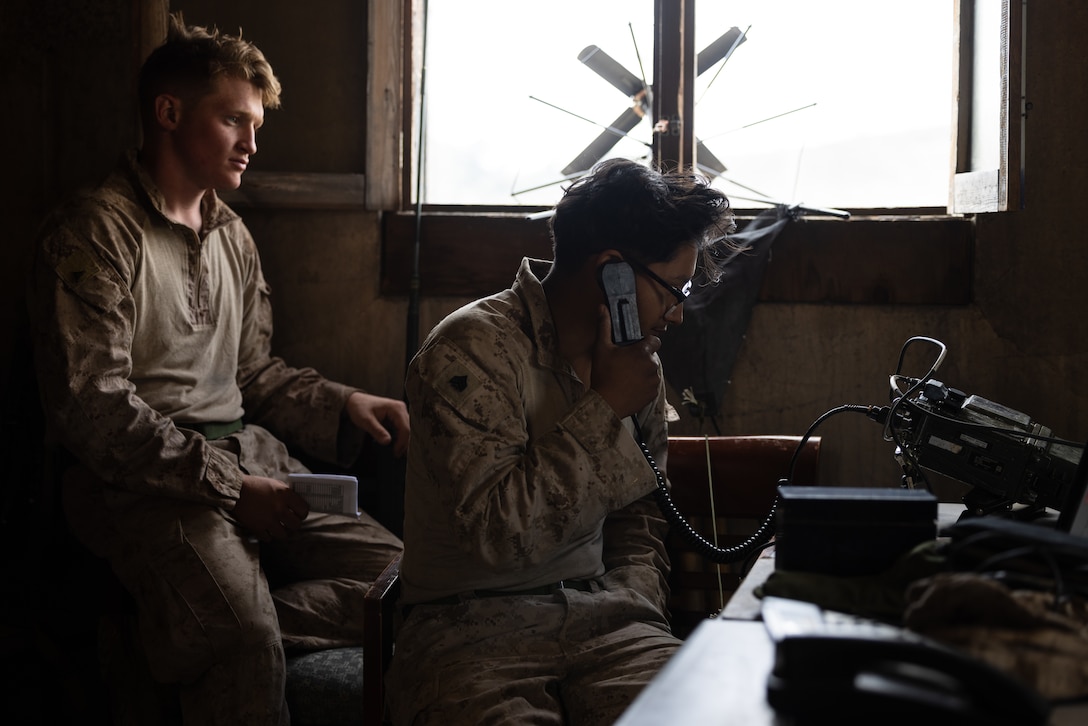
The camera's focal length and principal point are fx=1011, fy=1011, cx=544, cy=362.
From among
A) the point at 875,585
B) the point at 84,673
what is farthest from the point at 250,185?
the point at 875,585

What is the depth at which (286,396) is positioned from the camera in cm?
286

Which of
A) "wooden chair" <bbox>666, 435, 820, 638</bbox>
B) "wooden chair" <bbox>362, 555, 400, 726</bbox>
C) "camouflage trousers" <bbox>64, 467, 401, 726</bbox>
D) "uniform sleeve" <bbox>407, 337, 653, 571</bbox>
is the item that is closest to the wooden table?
"uniform sleeve" <bbox>407, 337, 653, 571</bbox>

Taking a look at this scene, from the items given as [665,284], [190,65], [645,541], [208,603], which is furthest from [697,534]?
→ [190,65]

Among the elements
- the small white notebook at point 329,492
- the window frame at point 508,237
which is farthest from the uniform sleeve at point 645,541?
the window frame at point 508,237

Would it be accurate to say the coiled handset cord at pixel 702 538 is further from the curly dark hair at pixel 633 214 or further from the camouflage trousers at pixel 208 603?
the camouflage trousers at pixel 208 603

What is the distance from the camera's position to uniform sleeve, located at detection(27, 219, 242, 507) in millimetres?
2307

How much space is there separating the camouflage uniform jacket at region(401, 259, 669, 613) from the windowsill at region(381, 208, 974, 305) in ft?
3.51

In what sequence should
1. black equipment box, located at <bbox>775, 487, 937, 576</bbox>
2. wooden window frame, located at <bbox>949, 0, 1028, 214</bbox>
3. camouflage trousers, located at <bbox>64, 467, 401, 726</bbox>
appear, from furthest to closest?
wooden window frame, located at <bbox>949, 0, 1028, 214</bbox>, camouflage trousers, located at <bbox>64, 467, 401, 726</bbox>, black equipment box, located at <bbox>775, 487, 937, 576</bbox>

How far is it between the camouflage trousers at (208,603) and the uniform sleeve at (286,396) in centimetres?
39

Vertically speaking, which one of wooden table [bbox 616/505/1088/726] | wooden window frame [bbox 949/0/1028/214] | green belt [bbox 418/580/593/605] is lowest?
green belt [bbox 418/580/593/605]

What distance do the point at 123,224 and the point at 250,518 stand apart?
0.80 meters

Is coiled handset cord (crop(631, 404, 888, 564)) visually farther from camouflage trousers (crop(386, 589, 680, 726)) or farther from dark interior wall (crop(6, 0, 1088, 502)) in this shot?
dark interior wall (crop(6, 0, 1088, 502))

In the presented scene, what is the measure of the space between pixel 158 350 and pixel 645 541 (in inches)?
53.0

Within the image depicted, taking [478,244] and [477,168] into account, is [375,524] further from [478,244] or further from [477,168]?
[477,168]
